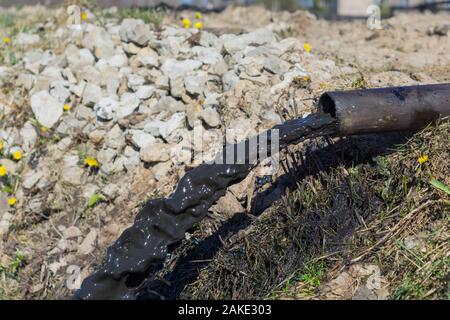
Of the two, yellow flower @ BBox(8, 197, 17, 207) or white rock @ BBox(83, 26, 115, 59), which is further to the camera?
white rock @ BBox(83, 26, 115, 59)

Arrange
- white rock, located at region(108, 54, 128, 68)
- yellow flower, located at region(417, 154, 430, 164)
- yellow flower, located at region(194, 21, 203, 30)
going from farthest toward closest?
yellow flower, located at region(194, 21, 203, 30), white rock, located at region(108, 54, 128, 68), yellow flower, located at region(417, 154, 430, 164)

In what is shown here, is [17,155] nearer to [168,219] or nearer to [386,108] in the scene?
[168,219]

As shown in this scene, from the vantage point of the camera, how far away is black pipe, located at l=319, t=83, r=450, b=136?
4.18m

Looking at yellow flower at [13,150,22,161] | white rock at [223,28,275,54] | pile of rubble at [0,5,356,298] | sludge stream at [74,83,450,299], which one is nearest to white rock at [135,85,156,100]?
pile of rubble at [0,5,356,298]

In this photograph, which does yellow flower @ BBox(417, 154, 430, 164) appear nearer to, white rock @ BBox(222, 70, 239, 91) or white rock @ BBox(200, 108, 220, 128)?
white rock @ BBox(200, 108, 220, 128)

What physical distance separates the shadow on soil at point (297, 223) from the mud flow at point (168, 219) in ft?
0.83

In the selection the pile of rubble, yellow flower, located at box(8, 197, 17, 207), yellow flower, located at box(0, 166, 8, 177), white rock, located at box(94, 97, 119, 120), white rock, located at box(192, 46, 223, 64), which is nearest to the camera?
the pile of rubble

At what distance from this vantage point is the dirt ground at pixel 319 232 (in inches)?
160

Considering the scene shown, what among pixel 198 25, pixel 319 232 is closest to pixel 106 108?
pixel 198 25

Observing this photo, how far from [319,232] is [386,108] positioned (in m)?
0.78

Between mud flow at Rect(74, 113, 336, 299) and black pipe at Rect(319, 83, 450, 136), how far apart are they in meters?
0.10

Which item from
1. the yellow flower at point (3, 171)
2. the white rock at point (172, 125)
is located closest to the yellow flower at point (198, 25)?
the white rock at point (172, 125)

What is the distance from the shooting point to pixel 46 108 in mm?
5828

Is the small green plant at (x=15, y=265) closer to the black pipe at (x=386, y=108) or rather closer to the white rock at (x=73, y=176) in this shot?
the white rock at (x=73, y=176)
